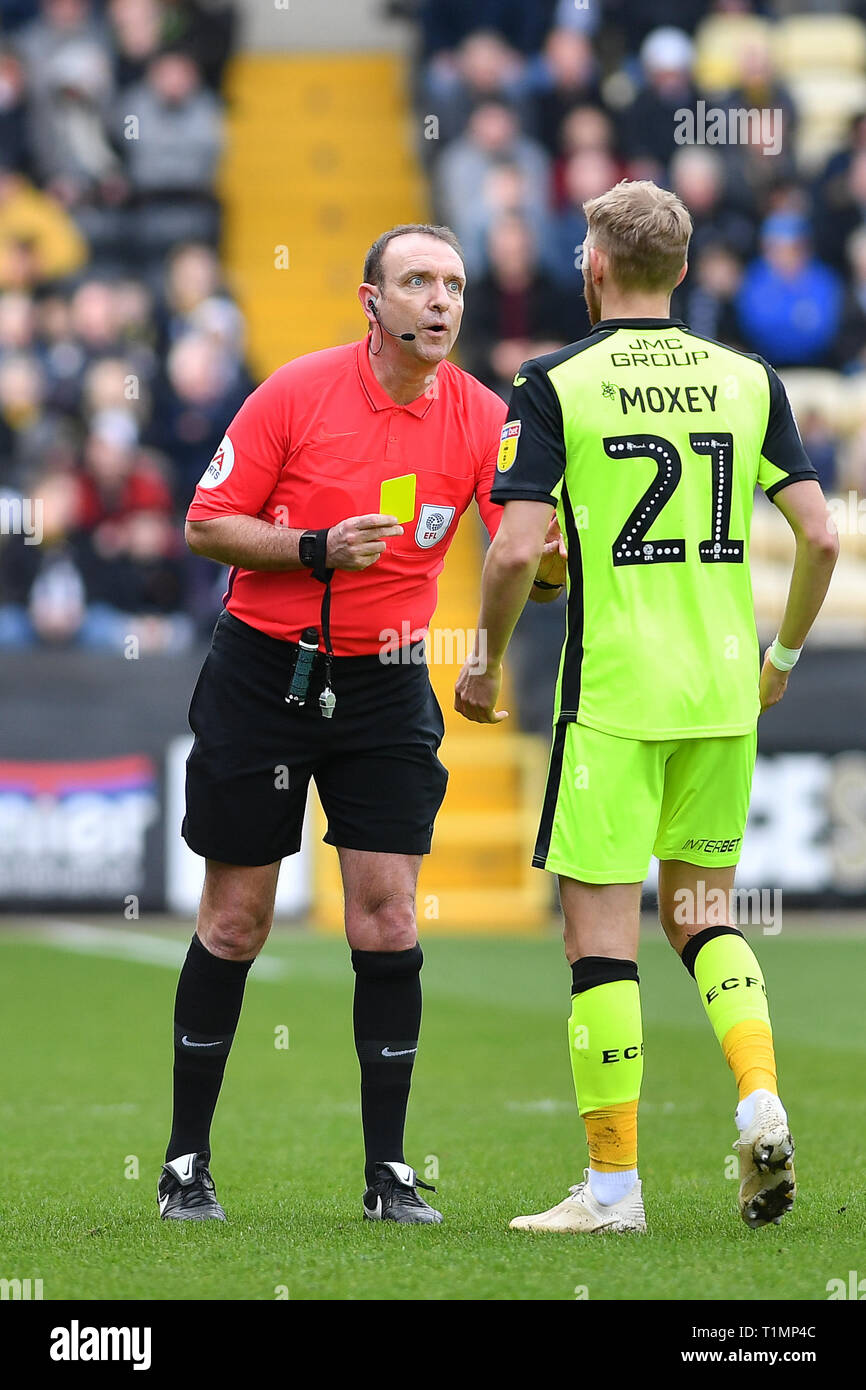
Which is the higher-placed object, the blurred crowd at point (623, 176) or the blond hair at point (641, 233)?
the blurred crowd at point (623, 176)

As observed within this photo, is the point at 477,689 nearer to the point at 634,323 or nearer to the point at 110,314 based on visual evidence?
the point at 634,323

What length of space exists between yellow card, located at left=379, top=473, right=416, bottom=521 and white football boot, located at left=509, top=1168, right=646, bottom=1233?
5.04 feet

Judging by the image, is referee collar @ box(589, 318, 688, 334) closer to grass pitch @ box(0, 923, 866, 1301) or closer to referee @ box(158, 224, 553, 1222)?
referee @ box(158, 224, 553, 1222)

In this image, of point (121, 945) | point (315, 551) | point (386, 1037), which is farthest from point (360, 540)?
point (121, 945)

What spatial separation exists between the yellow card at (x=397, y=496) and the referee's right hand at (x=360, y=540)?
8.3 inches

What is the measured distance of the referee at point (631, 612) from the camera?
4.27 metres

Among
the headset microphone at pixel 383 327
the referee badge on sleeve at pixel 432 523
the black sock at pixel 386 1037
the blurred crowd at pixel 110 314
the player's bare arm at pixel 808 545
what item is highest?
the blurred crowd at pixel 110 314

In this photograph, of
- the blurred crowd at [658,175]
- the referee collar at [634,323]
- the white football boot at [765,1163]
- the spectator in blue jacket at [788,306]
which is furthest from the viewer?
the spectator in blue jacket at [788,306]

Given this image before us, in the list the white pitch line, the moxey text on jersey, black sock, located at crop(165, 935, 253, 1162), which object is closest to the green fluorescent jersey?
the moxey text on jersey

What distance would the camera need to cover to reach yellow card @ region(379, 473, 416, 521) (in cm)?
473

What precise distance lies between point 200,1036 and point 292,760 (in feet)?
2.24

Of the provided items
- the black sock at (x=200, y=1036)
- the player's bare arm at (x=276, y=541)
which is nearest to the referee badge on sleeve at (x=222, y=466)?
the player's bare arm at (x=276, y=541)

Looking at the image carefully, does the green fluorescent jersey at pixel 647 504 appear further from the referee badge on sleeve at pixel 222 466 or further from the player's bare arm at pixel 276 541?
the referee badge on sleeve at pixel 222 466
